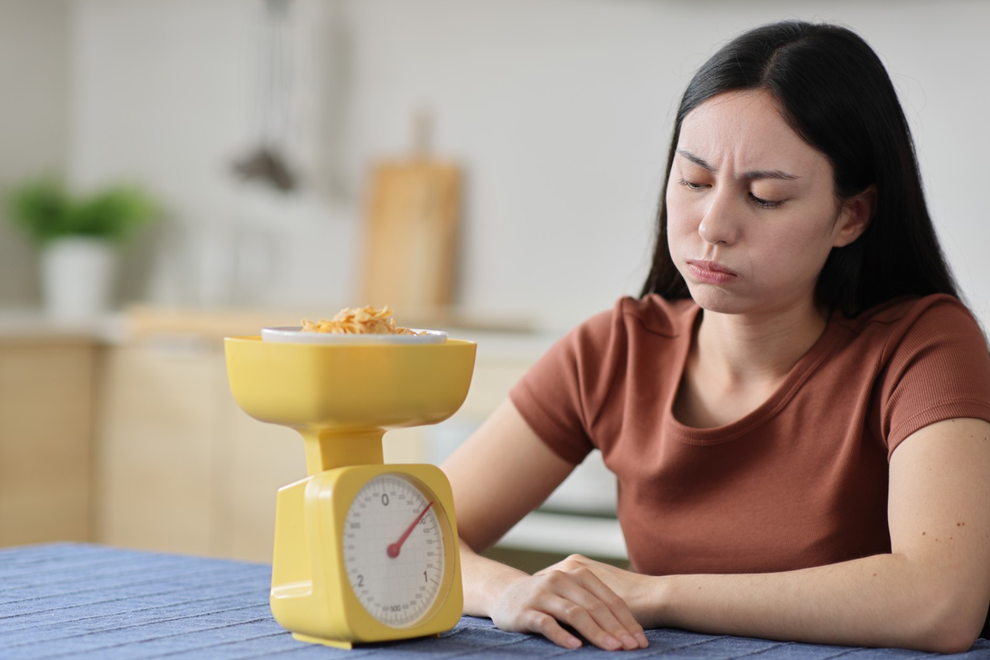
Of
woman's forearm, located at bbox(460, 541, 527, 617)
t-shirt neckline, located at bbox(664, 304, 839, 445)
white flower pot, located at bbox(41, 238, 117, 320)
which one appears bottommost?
white flower pot, located at bbox(41, 238, 117, 320)

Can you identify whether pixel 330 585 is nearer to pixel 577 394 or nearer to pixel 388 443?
pixel 577 394

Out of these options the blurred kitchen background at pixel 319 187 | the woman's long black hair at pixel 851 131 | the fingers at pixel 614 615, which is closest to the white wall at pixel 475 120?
the blurred kitchen background at pixel 319 187

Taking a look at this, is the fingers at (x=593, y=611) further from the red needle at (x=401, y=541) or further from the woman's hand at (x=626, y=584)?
the red needle at (x=401, y=541)

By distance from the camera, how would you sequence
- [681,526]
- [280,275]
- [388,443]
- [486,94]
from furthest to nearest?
[280,275], [486,94], [388,443], [681,526]

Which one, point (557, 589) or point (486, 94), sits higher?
point (486, 94)

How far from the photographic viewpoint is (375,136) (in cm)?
353

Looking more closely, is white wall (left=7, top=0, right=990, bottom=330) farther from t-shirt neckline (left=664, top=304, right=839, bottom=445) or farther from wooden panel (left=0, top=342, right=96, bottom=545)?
t-shirt neckline (left=664, top=304, right=839, bottom=445)

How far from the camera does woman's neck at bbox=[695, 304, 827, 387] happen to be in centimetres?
138

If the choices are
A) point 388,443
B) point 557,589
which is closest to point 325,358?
point 557,589

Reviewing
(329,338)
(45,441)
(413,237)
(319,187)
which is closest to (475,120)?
(413,237)

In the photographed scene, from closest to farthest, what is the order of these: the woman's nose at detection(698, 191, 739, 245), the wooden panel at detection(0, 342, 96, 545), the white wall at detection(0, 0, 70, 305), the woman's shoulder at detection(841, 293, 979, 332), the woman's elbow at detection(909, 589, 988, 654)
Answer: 1. the woman's elbow at detection(909, 589, 988, 654)
2. the woman's nose at detection(698, 191, 739, 245)
3. the woman's shoulder at detection(841, 293, 979, 332)
4. the wooden panel at detection(0, 342, 96, 545)
5. the white wall at detection(0, 0, 70, 305)

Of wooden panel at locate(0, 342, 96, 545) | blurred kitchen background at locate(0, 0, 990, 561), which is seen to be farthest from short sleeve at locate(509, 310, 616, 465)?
wooden panel at locate(0, 342, 96, 545)

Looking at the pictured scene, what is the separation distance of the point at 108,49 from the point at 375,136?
1.06 meters

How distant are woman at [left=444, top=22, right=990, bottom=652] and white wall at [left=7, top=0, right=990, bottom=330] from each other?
1.57m
